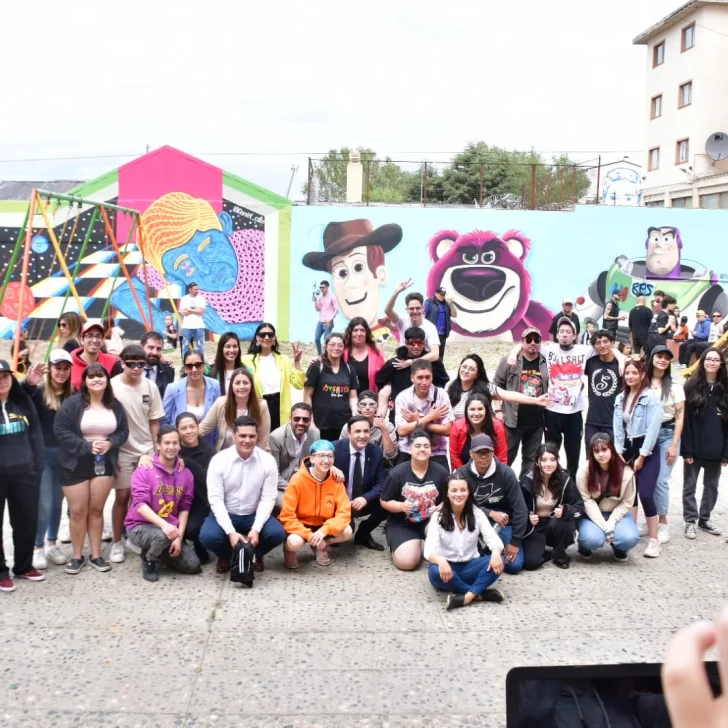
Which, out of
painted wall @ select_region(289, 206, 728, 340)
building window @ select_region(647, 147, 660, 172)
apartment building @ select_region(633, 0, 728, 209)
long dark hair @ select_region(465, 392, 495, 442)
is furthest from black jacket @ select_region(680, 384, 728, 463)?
building window @ select_region(647, 147, 660, 172)

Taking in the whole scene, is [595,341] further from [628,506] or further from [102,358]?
[102,358]

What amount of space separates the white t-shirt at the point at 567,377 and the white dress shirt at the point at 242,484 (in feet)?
8.84

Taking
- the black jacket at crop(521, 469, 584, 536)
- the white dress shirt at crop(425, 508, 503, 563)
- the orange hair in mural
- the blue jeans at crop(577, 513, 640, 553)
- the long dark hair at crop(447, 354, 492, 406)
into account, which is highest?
the orange hair in mural

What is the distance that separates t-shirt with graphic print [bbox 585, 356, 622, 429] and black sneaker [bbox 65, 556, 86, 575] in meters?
4.36

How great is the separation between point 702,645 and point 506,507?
515cm

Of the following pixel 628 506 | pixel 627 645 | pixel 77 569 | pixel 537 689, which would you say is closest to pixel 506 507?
pixel 628 506

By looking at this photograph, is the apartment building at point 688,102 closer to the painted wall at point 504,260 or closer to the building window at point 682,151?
the building window at point 682,151

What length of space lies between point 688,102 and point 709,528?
1345 inches

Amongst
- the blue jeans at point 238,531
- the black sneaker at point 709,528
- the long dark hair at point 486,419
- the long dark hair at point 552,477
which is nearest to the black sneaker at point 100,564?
the blue jeans at point 238,531

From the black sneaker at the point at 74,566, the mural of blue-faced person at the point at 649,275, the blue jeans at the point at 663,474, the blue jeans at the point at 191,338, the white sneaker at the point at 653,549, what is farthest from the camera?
the mural of blue-faced person at the point at 649,275

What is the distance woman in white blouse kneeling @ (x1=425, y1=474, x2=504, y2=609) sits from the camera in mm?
5152

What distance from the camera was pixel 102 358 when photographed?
6.36 metres

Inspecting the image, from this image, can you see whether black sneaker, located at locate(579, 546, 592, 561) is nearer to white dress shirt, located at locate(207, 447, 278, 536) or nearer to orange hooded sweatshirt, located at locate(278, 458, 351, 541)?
orange hooded sweatshirt, located at locate(278, 458, 351, 541)

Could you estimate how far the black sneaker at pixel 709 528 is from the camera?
21.4ft
